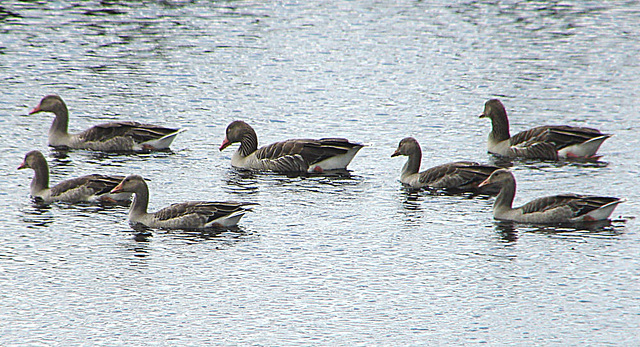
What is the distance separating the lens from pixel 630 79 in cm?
3138

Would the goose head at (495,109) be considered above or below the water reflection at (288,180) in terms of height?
above

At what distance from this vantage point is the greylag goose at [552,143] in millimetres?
22469

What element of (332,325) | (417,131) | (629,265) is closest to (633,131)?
(417,131)

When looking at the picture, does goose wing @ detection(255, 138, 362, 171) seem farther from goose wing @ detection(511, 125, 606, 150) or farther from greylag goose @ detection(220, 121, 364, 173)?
goose wing @ detection(511, 125, 606, 150)

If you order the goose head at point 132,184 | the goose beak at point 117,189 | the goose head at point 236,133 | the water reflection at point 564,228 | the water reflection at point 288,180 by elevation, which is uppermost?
the goose head at point 236,133

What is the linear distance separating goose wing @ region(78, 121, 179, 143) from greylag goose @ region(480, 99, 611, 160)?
25.1 feet

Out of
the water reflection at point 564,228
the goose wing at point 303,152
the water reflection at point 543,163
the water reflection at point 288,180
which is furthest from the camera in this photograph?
the water reflection at point 543,163

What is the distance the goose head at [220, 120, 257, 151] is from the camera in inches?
882

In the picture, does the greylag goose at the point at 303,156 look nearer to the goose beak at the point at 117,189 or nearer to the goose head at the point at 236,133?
the goose head at the point at 236,133

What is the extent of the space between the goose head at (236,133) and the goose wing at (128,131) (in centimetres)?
140

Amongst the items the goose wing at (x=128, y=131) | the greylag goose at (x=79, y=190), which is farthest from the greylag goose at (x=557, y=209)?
the goose wing at (x=128, y=131)

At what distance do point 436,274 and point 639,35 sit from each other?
88.4 feet

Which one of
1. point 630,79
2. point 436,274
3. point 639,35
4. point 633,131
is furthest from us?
point 639,35

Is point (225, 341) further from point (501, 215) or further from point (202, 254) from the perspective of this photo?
point (501, 215)
